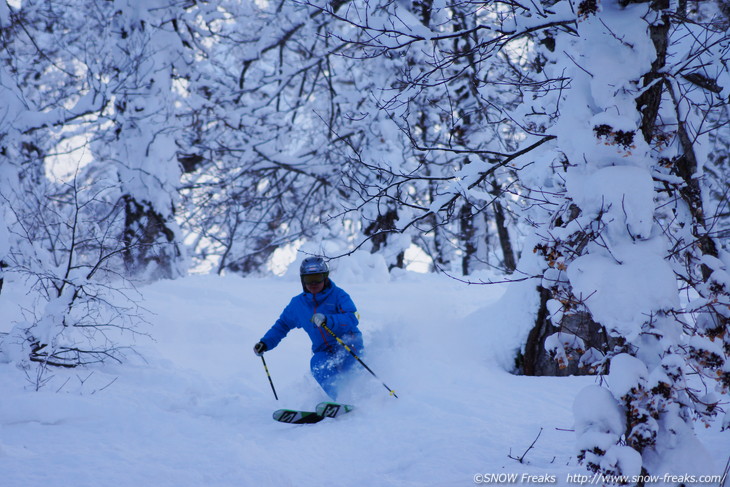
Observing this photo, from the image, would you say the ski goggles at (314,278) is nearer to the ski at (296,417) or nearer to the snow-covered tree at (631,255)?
the ski at (296,417)

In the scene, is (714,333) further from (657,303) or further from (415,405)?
(415,405)

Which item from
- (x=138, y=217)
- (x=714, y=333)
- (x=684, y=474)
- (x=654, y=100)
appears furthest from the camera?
(x=138, y=217)

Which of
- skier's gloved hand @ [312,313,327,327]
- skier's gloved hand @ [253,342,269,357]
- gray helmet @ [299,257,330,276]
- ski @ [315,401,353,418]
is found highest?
gray helmet @ [299,257,330,276]

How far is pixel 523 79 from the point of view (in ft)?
14.1

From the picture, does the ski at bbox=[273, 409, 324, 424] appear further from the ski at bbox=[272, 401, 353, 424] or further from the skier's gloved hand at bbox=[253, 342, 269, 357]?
the skier's gloved hand at bbox=[253, 342, 269, 357]

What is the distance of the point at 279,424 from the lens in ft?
15.6

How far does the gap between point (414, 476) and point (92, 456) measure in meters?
2.08

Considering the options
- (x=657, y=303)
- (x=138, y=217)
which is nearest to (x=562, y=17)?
(x=657, y=303)

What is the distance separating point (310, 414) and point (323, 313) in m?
1.28

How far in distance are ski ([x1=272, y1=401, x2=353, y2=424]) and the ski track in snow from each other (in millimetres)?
105

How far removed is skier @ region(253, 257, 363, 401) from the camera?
5.62 meters

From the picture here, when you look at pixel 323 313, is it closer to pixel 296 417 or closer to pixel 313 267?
pixel 313 267

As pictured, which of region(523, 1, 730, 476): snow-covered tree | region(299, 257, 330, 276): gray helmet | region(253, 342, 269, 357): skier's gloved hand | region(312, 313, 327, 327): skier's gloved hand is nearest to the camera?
region(523, 1, 730, 476): snow-covered tree

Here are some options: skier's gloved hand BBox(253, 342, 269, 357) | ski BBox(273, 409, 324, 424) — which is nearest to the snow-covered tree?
ski BBox(273, 409, 324, 424)
